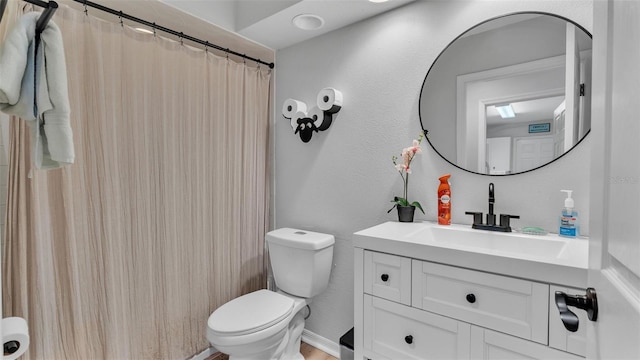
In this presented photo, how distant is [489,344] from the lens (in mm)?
1021

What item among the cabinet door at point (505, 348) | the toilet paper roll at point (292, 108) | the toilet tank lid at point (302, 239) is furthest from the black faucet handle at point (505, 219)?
the toilet paper roll at point (292, 108)

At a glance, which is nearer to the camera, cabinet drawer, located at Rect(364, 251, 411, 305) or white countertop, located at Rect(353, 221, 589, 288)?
white countertop, located at Rect(353, 221, 589, 288)

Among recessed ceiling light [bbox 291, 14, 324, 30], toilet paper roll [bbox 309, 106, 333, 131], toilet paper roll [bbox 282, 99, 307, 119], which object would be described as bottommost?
toilet paper roll [bbox 309, 106, 333, 131]

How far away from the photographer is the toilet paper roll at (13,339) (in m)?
1.04

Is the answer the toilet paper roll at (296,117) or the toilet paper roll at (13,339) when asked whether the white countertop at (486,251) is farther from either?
the toilet paper roll at (13,339)

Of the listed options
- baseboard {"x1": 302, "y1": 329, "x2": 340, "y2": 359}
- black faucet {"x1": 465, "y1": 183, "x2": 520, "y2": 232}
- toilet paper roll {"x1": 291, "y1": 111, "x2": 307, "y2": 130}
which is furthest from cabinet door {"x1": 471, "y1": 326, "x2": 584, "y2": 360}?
toilet paper roll {"x1": 291, "y1": 111, "x2": 307, "y2": 130}

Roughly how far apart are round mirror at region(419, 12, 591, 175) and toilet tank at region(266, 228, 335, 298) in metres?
0.90

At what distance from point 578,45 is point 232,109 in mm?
1897

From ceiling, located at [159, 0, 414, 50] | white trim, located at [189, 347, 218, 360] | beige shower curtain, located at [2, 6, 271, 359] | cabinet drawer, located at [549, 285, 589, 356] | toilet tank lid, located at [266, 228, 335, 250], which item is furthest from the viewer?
white trim, located at [189, 347, 218, 360]

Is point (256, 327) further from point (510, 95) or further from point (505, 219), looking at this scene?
point (510, 95)

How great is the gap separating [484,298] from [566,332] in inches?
8.8

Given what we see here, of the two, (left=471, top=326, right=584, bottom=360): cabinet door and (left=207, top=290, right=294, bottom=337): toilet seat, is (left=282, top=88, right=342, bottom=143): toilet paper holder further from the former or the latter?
(left=471, top=326, right=584, bottom=360): cabinet door

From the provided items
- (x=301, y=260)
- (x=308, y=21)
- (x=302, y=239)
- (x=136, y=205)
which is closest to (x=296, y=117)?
(x=308, y=21)

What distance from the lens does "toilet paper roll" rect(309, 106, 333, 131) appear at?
6.48 ft
